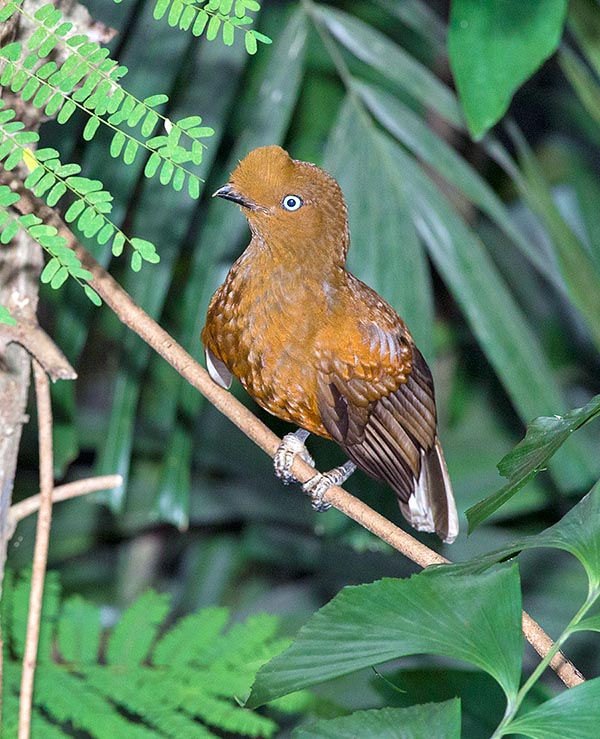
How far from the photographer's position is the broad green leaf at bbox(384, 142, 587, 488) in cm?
147

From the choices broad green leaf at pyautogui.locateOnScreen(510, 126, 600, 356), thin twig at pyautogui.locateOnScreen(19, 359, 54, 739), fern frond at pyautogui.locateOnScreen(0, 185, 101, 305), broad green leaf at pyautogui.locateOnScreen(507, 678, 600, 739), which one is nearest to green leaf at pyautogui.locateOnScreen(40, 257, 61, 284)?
fern frond at pyautogui.locateOnScreen(0, 185, 101, 305)

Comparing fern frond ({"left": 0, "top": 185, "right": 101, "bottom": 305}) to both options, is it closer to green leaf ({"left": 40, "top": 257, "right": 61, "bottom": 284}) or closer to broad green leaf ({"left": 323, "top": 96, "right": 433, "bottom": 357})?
green leaf ({"left": 40, "top": 257, "right": 61, "bottom": 284})

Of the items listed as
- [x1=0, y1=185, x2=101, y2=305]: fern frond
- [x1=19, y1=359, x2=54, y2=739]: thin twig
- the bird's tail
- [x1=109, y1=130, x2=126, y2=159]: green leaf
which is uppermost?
[x1=109, y1=130, x2=126, y2=159]: green leaf

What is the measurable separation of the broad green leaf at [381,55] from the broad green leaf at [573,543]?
98 cm

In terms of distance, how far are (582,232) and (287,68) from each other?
1.46 meters

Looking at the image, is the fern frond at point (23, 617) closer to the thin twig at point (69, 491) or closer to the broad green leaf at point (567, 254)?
the thin twig at point (69, 491)

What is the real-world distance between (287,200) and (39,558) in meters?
0.45

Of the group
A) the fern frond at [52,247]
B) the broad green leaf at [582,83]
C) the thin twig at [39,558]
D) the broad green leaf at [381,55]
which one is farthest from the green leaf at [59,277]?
the broad green leaf at [582,83]

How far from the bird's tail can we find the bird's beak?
1.11ft

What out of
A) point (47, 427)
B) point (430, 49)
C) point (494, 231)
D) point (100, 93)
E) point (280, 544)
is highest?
point (100, 93)

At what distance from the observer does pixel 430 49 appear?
2043 millimetres

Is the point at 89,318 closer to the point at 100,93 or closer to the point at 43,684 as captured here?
the point at 43,684

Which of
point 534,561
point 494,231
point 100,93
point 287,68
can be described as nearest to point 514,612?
point 100,93

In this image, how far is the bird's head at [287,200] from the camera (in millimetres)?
845
